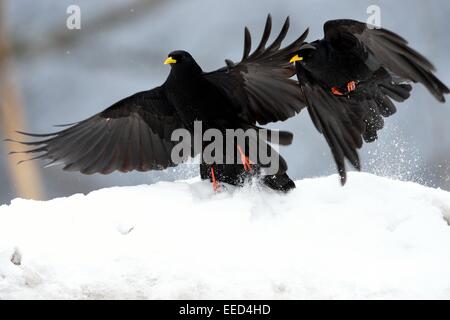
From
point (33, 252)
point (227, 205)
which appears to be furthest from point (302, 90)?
point (33, 252)

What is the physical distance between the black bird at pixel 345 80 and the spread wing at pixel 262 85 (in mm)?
109

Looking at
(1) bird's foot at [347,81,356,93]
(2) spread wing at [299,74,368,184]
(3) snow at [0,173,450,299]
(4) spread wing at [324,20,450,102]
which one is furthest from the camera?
(1) bird's foot at [347,81,356,93]

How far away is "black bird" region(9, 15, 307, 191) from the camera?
5453mm

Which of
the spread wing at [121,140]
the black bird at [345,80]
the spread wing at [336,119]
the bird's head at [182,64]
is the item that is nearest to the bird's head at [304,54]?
the black bird at [345,80]

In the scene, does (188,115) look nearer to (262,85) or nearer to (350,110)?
(262,85)

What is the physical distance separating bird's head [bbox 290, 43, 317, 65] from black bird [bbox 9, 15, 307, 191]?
0.06 m

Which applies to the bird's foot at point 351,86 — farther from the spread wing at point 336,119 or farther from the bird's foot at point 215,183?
the bird's foot at point 215,183

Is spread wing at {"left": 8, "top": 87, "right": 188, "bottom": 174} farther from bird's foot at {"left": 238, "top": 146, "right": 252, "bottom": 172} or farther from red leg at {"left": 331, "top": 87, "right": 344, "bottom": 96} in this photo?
red leg at {"left": 331, "top": 87, "right": 344, "bottom": 96}

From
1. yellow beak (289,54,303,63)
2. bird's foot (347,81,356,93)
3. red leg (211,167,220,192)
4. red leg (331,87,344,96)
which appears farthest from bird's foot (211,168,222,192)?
bird's foot (347,81,356,93)

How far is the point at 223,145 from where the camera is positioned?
18.0 feet

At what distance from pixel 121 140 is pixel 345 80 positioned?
1780 mm

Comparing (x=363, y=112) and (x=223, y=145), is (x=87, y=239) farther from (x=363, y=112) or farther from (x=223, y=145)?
(x=363, y=112)

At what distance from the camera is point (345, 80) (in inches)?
226
